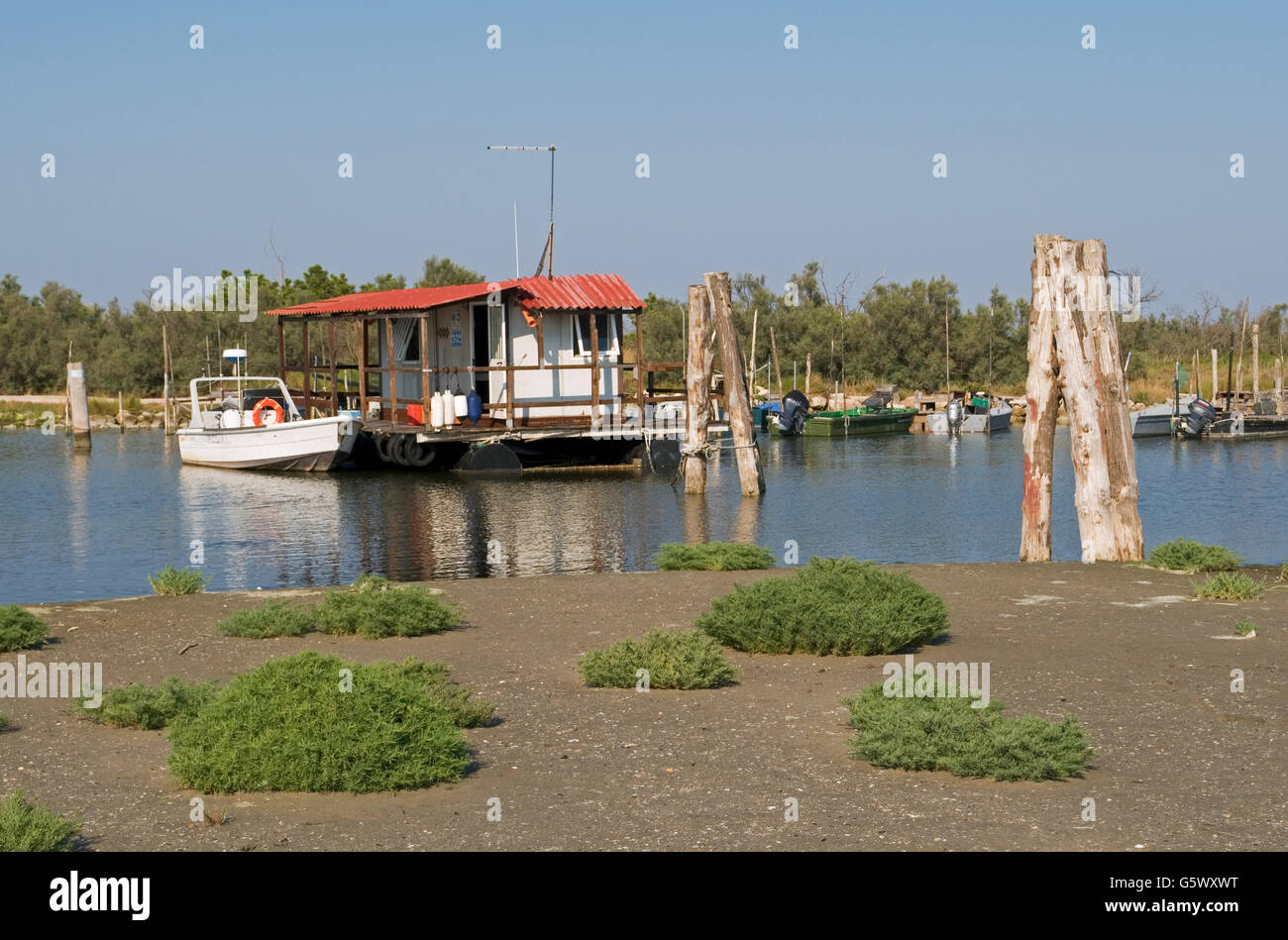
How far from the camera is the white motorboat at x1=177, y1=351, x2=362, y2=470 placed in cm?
3631

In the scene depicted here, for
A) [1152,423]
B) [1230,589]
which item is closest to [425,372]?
[1230,589]

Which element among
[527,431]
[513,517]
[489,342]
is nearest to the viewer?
[513,517]

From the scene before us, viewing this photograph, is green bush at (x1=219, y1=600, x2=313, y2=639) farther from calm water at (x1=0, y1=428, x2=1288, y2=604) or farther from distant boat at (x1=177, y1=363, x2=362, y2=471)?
distant boat at (x1=177, y1=363, x2=362, y2=471)

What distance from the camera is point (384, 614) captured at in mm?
12125

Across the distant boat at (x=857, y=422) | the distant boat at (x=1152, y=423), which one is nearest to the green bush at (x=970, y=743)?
the distant boat at (x=857, y=422)

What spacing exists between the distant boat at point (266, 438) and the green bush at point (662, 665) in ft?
88.5

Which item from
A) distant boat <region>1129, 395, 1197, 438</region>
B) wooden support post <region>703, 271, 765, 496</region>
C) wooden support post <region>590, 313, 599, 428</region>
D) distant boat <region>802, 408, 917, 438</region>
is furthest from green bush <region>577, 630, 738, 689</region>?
distant boat <region>1129, 395, 1197, 438</region>

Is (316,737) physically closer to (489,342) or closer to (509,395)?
(509,395)

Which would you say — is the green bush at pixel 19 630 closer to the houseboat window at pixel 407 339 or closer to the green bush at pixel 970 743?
the green bush at pixel 970 743

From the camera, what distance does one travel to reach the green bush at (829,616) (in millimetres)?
10922

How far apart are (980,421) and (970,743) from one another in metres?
50.1

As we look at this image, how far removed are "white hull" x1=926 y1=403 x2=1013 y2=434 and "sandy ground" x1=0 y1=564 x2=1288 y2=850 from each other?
143ft
